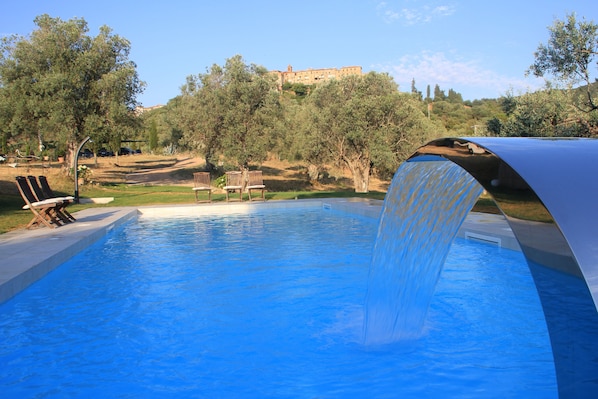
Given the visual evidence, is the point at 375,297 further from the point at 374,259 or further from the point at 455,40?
the point at 455,40

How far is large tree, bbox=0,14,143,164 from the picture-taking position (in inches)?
878

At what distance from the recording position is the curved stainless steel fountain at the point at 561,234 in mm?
1841

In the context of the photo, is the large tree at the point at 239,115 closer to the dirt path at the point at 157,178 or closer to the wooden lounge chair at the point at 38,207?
the dirt path at the point at 157,178

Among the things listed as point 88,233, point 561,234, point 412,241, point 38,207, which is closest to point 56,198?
point 38,207

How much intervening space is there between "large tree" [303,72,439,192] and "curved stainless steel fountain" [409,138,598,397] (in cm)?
2091

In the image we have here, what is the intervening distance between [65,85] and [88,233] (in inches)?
612

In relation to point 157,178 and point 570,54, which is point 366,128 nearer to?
point 570,54

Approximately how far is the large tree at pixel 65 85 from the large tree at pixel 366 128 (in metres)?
9.49

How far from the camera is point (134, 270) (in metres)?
7.67

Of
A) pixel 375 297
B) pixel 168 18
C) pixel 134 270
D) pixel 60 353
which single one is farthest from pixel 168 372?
pixel 168 18

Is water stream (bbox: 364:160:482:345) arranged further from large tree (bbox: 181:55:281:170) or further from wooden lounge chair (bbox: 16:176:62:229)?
large tree (bbox: 181:55:281:170)

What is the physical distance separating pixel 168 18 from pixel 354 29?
9513mm

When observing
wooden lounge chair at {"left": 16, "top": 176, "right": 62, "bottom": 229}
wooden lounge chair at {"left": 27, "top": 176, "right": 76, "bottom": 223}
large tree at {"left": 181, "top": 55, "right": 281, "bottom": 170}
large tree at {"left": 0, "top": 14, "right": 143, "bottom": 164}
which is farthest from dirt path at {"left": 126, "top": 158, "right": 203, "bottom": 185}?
wooden lounge chair at {"left": 16, "top": 176, "right": 62, "bottom": 229}

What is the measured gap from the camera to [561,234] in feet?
6.14
